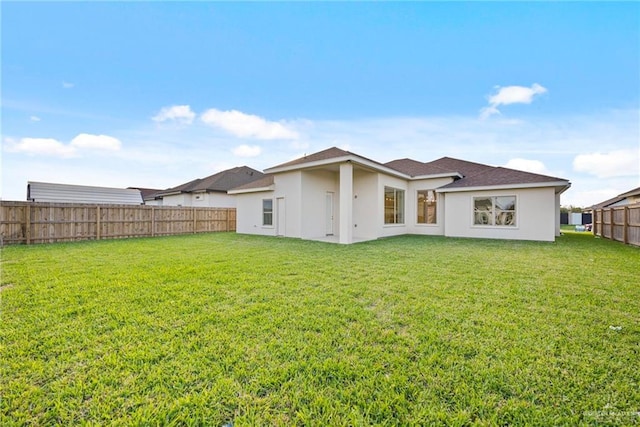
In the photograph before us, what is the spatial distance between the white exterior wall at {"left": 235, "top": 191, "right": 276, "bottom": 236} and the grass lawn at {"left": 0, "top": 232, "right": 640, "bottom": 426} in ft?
31.4

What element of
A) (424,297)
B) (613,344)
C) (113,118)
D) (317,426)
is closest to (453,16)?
(424,297)

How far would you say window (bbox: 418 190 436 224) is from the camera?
14492 mm

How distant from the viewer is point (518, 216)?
481 inches

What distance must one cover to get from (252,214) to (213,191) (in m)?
7.58

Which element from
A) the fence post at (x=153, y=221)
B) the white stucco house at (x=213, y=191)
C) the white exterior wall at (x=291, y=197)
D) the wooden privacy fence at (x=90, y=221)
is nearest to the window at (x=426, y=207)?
the white exterior wall at (x=291, y=197)

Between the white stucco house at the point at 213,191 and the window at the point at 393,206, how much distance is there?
41.3 ft

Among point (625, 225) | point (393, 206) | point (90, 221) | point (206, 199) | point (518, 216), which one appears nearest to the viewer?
point (625, 225)

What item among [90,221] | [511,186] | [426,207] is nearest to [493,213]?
[511,186]

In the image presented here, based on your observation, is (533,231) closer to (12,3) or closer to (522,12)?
(522,12)

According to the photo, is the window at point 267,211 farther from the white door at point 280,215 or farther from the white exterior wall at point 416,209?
the white exterior wall at point 416,209

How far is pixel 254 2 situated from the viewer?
962 centimetres

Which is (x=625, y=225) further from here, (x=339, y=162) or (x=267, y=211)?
(x=267, y=211)

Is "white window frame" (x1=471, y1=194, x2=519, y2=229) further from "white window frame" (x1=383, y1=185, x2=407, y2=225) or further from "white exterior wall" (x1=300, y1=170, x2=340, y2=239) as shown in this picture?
"white exterior wall" (x1=300, y1=170, x2=340, y2=239)

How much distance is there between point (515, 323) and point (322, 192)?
1077 cm
